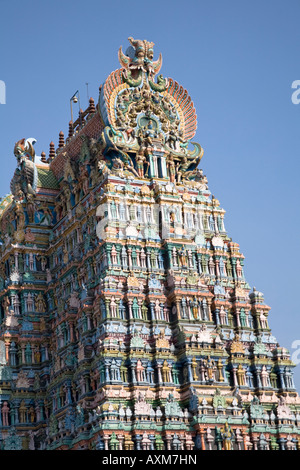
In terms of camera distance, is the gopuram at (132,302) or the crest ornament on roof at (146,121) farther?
the crest ornament on roof at (146,121)

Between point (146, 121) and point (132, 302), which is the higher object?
point (146, 121)

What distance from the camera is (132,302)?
167 feet

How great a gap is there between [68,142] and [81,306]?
40.5 feet

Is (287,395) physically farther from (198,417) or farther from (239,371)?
(198,417)

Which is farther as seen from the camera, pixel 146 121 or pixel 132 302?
pixel 146 121

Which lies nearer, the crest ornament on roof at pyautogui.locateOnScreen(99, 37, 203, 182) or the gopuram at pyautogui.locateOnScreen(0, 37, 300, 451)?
the gopuram at pyautogui.locateOnScreen(0, 37, 300, 451)

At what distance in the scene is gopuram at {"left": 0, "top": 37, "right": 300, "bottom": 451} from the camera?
48.8 m

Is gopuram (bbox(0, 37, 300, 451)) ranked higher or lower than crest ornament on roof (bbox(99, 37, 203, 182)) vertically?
lower

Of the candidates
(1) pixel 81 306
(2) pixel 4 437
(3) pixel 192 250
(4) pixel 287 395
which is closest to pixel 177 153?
(3) pixel 192 250

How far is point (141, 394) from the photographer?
48.2 meters

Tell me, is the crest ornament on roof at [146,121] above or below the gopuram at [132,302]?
above

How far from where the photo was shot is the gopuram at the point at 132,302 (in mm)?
48844
